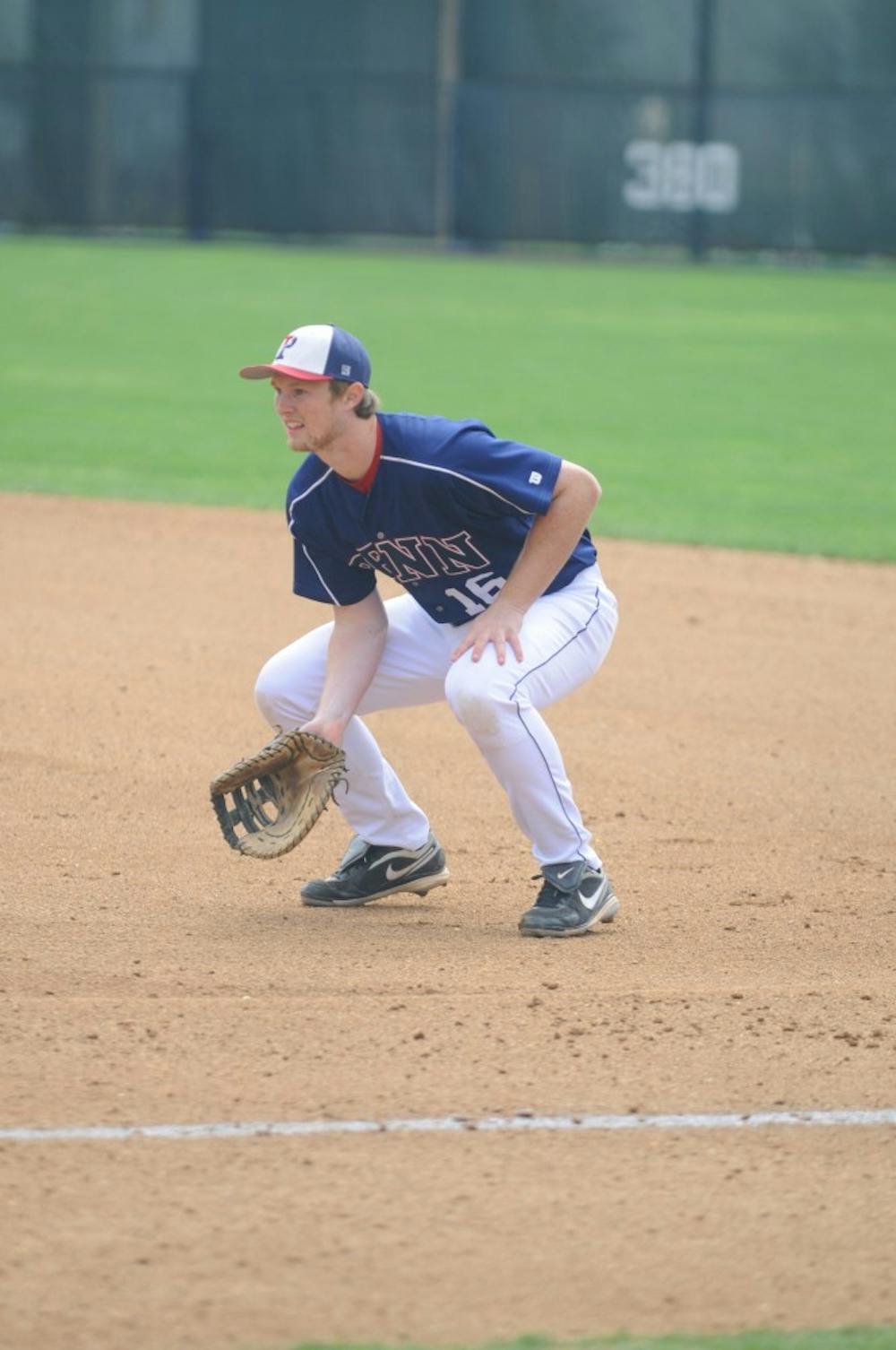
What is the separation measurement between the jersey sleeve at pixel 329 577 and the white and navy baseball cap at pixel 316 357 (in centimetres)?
48

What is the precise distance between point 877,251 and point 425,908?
2360cm

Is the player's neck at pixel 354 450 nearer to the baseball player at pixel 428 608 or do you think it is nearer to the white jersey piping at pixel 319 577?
the baseball player at pixel 428 608

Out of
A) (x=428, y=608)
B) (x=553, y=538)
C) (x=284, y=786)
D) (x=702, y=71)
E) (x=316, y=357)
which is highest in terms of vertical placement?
(x=702, y=71)

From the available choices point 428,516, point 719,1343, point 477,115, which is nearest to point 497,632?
point 428,516

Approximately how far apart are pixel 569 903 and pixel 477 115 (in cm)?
2333

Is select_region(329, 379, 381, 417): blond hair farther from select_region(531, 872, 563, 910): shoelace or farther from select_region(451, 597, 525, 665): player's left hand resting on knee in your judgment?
select_region(531, 872, 563, 910): shoelace

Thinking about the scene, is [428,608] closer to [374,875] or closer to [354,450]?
[354,450]

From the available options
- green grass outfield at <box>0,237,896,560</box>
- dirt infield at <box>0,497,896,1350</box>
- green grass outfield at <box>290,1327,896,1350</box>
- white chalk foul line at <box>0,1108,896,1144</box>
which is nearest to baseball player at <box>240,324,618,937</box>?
dirt infield at <box>0,497,896,1350</box>

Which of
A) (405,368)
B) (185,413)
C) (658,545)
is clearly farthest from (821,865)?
(405,368)

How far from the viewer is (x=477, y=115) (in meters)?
26.4

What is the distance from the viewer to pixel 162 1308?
278 centimetres

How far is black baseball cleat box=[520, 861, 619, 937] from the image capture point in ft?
15.0

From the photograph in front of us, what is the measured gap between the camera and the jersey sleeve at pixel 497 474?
14.4 ft

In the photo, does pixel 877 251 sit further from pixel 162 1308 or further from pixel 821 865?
pixel 162 1308
